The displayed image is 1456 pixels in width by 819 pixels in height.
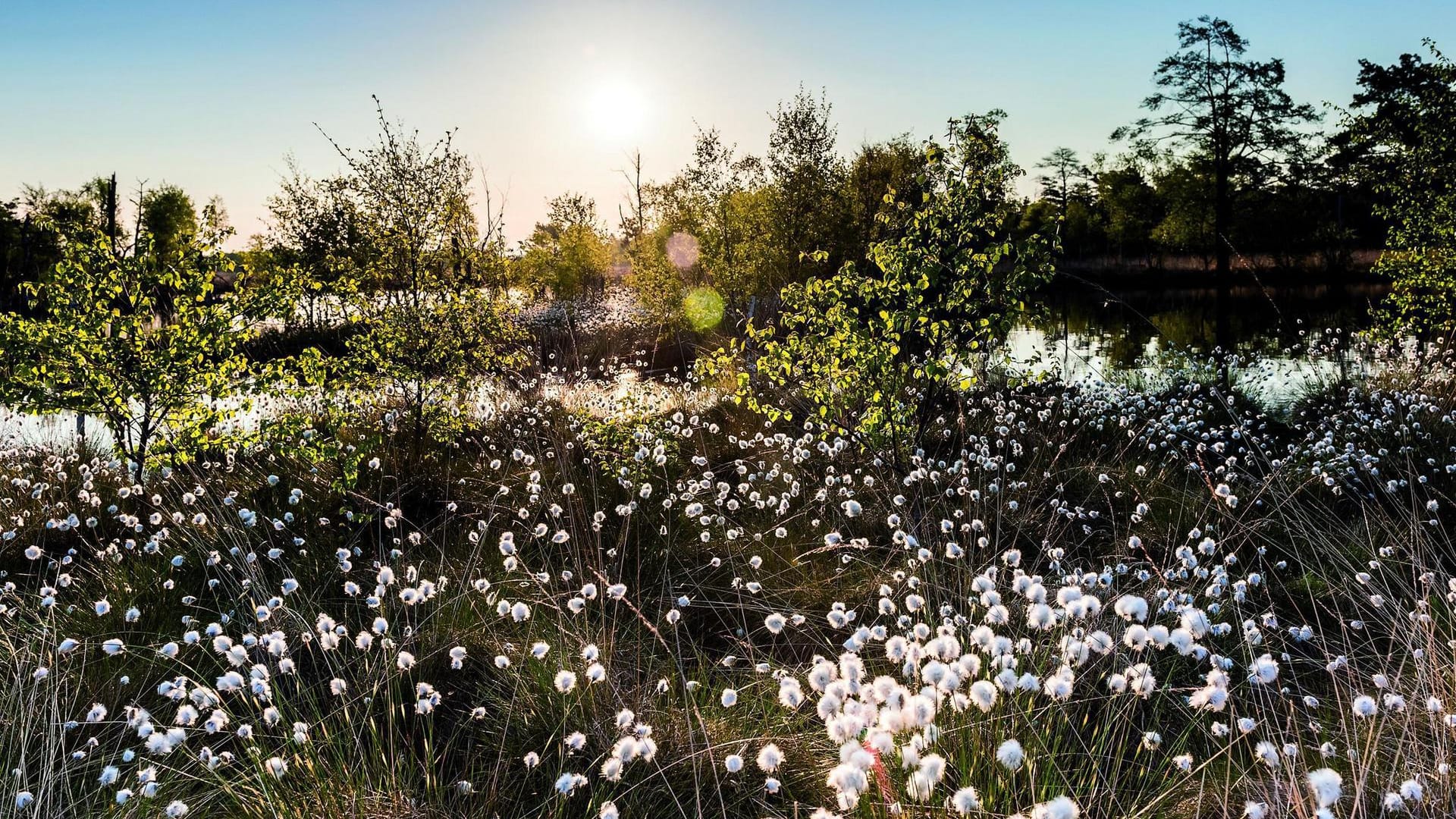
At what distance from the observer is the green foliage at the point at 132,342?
6.71 metres

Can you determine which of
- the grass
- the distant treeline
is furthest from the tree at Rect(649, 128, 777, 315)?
the grass

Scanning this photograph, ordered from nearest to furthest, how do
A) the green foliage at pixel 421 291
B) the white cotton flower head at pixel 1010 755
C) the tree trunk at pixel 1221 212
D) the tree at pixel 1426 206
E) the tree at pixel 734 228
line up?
the white cotton flower head at pixel 1010 755 → the green foliage at pixel 421 291 → the tree at pixel 1426 206 → the tree at pixel 734 228 → the tree trunk at pixel 1221 212

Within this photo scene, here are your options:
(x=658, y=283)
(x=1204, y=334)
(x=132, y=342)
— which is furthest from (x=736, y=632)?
(x=1204, y=334)

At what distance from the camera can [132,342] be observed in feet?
23.2

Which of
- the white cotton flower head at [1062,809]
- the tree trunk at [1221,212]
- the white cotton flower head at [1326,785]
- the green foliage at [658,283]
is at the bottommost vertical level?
the white cotton flower head at [1062,809]

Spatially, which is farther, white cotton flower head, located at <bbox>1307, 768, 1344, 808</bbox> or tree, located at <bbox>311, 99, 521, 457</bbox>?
tree, located at <bbox>311, 99, 521, 457</bbox>

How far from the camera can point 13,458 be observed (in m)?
10.0

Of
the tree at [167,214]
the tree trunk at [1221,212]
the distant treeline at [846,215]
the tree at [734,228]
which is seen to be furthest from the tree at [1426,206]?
the tree at [167,214]

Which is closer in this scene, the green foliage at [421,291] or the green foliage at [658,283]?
the green foliage at [421,291]

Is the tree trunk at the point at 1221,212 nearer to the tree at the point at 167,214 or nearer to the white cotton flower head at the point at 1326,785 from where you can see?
the white cotton flower head at the point at 1326,785

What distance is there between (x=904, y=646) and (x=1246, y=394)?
1224 cm

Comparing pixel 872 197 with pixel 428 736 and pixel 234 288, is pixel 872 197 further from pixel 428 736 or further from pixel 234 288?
pixel 428 736

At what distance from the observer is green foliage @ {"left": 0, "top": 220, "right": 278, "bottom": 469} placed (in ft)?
22.0

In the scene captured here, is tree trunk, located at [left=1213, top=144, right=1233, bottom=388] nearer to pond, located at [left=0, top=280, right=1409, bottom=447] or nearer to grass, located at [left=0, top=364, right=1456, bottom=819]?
pond, located at [left=0, top=280, right=1409, bottom=447]
